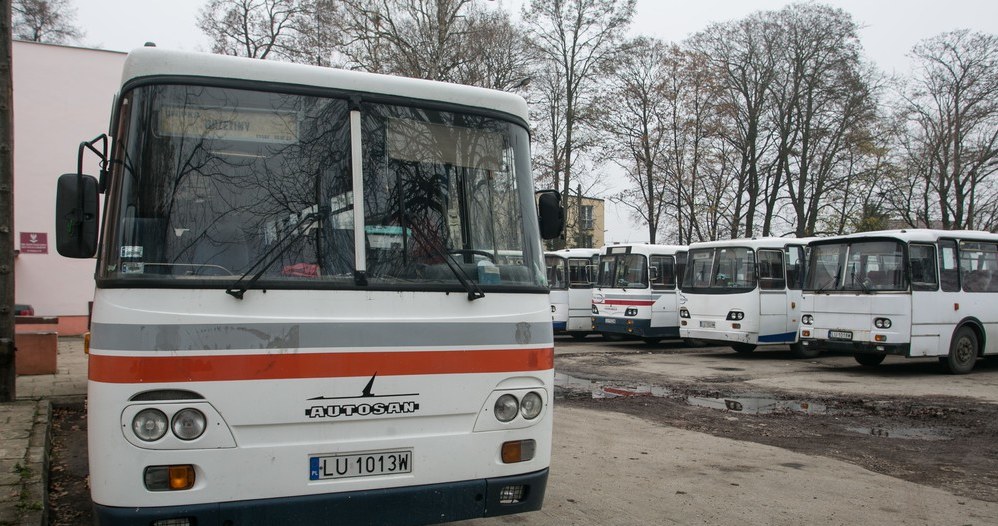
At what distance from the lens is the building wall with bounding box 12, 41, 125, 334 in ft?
79.4

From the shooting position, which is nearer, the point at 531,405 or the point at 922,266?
the point at 531,405

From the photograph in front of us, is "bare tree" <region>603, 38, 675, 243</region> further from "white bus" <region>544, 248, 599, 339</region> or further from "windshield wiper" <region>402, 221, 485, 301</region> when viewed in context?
"windshield wiper" <region>402, 221, 485, 301</region>

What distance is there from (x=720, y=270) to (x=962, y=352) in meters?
5.78

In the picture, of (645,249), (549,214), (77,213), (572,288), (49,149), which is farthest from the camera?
(572,288)

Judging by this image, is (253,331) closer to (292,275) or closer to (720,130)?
(292,275)

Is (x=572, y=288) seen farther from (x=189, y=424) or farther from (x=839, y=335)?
(x=189, y=424)

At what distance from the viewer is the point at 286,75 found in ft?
14.4

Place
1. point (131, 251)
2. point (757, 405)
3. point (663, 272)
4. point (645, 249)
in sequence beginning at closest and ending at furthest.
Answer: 1. point (131, 251)
2. point (757, 405)
3. point (663, 272)
4. point (645, 249)

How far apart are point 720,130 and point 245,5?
2041 cm

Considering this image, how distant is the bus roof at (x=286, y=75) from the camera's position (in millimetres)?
4203

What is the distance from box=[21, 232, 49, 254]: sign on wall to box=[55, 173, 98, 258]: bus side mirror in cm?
2273

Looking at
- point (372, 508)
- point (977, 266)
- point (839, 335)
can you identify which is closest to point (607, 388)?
point (839, 335)

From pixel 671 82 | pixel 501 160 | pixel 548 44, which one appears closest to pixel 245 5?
pixel 548 44

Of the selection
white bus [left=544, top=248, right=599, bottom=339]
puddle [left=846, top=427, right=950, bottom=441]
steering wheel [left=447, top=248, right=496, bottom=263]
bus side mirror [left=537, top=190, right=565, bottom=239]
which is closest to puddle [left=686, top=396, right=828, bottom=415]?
puddle [left=846, top=427, right=950, bottom=441]
